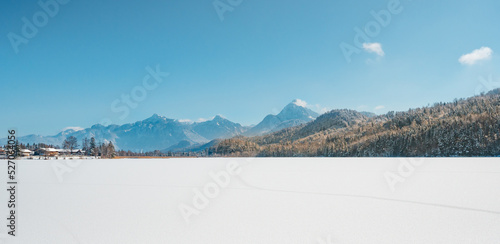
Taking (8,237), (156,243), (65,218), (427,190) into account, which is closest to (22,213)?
(65,218)

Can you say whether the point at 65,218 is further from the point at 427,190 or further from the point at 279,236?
the point at 427,190

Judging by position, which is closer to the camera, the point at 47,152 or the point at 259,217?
the point at 259,217

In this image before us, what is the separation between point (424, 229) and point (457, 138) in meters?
100

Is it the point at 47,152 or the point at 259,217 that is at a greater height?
the point at 47,152

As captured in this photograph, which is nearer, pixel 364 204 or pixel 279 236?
pixel 279 236

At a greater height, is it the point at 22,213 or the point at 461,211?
the point at 22,213

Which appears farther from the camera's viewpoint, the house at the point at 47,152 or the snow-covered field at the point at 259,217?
the house at the point at 47,152

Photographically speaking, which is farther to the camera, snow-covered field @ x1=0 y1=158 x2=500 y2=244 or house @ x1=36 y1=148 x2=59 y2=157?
house @ x1=36 y1=148 x2=59 y2=157

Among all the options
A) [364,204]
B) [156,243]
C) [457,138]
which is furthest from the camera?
[457,138]

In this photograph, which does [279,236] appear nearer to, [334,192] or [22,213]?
[334,192]

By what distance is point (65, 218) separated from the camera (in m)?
7.85

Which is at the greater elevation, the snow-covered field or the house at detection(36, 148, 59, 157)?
the house at detection(36, 148, 59, 157)

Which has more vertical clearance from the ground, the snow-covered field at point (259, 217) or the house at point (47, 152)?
the house at point (47, 152)

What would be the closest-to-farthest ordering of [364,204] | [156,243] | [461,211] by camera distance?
[156,243], [461,211], [364,204]
